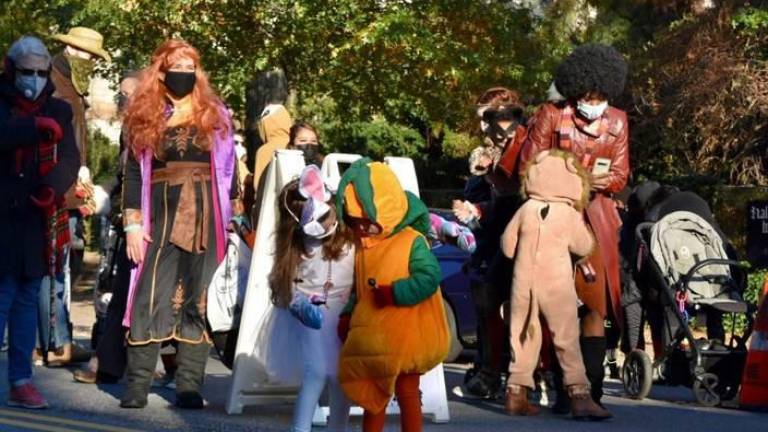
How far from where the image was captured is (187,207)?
10.2 meters

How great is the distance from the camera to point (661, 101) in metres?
23.3

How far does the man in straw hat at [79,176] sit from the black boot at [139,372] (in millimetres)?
2296

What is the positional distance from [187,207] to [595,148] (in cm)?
242

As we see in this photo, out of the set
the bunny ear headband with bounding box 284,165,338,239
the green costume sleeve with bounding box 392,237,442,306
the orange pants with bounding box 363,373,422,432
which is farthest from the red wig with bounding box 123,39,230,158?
the orange pants with bounding box 363,373,422,432

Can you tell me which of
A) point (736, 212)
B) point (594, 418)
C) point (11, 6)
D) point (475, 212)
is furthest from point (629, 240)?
point (11, 6)

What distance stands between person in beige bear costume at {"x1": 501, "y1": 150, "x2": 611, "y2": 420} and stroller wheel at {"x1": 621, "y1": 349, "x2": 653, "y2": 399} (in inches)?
53.6

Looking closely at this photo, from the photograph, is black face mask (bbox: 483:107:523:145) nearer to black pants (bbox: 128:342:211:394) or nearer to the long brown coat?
the long brown coat

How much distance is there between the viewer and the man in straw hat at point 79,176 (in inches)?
491

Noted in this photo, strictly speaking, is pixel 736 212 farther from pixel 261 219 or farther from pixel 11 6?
pixel 261 219

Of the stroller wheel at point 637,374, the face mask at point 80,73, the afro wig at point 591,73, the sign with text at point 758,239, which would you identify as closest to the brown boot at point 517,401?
the stroller wheel at point 637,374

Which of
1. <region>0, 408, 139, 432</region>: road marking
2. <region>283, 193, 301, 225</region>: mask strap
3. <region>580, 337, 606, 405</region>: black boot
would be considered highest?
<region>283, 193, 301, 225</region>: mask strap

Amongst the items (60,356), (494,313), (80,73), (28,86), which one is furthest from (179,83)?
(60,356)

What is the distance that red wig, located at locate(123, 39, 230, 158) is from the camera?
10.1 meters

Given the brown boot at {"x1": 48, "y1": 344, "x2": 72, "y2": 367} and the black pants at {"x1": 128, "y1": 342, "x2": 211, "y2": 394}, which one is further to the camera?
the brown boot at {"x1": 48, "y1": 344, "x2": 72, "y2": 367}
